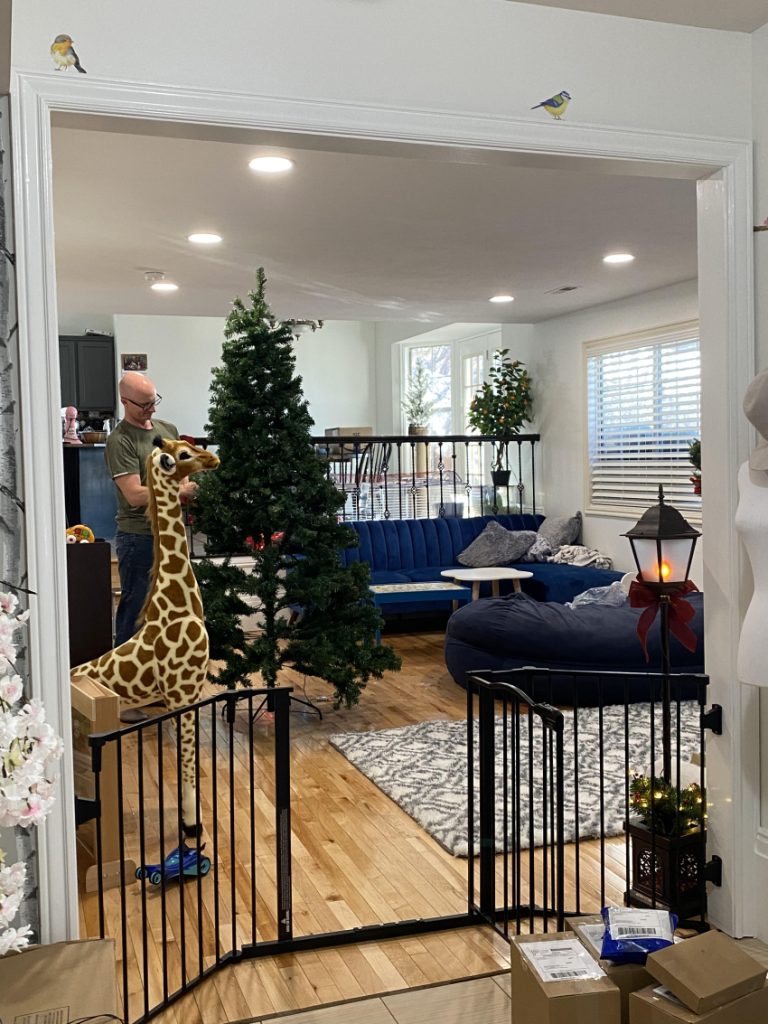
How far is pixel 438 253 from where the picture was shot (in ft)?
19.6

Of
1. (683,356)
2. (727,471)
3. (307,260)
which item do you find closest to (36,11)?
(727,471)

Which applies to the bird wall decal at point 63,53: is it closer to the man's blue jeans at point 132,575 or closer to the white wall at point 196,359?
the man's blue jeans at point 132,575

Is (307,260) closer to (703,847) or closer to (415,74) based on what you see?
(415,74)

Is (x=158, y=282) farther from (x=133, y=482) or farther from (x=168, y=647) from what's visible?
(x=168, y=647)

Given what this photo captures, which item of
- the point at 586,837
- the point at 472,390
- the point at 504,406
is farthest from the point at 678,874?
the point at 472,390

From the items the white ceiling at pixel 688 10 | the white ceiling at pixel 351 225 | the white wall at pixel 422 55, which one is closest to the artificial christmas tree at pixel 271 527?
the white ceiling at pixel 351 225

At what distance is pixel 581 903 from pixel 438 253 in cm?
391

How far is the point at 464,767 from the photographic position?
4613mm


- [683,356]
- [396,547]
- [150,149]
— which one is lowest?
[396,547]

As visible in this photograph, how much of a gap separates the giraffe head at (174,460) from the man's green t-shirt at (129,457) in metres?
0.75

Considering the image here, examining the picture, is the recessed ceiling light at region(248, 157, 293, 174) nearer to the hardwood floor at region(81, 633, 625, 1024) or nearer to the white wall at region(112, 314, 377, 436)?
the hardwood floor at region(81, 633, 625, 1024)

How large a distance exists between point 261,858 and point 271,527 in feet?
6.13

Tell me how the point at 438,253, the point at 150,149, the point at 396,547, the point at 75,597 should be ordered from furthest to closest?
1. the point at 396,547
2. the point at 438,253
3. the point at 75,597
4. the point at 150,149

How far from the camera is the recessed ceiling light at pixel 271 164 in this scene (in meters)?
4.01
